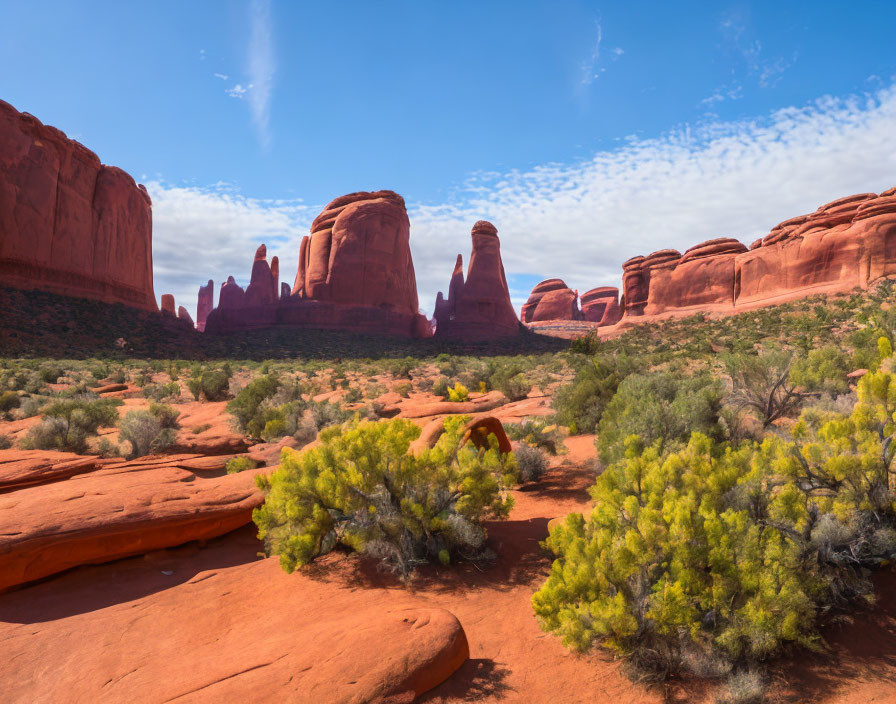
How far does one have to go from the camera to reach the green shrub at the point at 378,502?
543cm

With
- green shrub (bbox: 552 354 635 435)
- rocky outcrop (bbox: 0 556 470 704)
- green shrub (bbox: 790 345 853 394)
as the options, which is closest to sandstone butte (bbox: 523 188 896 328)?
green shrub (bbox: 790 345 853 394)

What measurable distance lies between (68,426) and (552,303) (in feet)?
277

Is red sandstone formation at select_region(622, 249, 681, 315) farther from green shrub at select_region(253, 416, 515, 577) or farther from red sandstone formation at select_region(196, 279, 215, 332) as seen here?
red sandstone formation at select_region(196, 279, 215, 332)

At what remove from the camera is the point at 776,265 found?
4250 cm

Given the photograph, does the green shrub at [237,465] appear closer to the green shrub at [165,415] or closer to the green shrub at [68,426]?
the green shrub at [68,426]

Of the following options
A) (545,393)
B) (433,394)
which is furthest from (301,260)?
(545,393)

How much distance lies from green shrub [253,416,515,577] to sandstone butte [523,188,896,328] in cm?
4287

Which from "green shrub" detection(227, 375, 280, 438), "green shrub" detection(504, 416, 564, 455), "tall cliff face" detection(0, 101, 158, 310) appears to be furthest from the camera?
"tall cliff face" detection(0, 101, 158, 310)

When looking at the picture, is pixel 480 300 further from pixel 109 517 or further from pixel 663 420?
pixel 109 517

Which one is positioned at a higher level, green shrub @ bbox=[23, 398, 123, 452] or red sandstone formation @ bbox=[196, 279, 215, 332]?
red sandstone formation @ bbox=[196, 279, 215, 332]

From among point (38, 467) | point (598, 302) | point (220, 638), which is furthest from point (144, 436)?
point (598, 302)

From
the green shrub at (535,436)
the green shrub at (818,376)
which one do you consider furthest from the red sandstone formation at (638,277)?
the green shrub at (535,436)

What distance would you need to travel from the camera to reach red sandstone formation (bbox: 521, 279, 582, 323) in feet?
290

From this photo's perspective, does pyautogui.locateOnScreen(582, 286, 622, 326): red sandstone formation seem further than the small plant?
Yes
